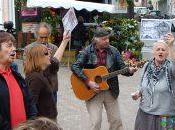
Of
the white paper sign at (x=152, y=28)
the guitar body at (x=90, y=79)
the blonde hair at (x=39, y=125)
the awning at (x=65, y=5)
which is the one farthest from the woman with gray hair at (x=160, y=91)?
the awning at (x=65, y=5)

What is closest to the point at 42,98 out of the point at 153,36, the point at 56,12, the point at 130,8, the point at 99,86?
the point at 99,86

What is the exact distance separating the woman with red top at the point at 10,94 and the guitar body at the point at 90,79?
2.55m

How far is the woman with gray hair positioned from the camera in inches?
207

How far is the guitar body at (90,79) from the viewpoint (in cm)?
671

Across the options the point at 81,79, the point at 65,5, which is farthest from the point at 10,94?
the point at 65,5

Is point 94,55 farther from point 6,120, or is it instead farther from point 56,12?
point 56,12

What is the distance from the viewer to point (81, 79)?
6848 mm

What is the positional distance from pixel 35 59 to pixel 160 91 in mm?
1341

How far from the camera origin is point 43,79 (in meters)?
4.99

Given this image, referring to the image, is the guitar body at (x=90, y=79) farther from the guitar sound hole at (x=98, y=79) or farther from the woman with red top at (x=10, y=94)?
the woman with red top at (x=10, y=94)

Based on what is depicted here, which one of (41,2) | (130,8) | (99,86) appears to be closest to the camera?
(99,86)

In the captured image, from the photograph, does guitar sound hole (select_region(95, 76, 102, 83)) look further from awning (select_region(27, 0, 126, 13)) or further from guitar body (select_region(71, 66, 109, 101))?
awning (select_region(27, 0, 126, 13))

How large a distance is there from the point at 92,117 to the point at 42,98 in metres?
1.99

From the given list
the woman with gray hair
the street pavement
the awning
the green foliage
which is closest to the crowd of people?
the woman with gray hair
